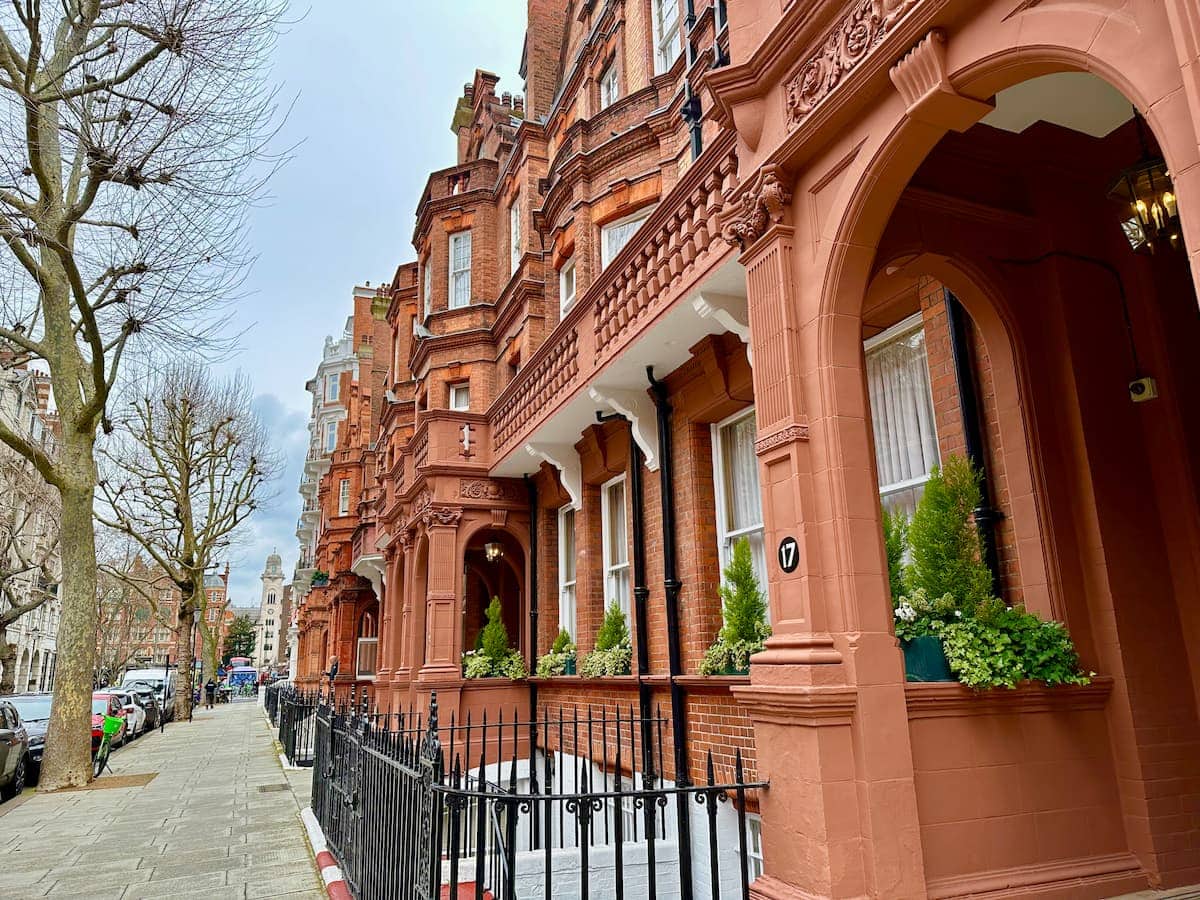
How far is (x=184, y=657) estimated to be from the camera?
31562 mm

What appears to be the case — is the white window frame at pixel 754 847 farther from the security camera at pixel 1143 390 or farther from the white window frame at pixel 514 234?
the white window frame at pixel 514 234

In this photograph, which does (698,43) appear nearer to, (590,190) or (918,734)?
(590,190)

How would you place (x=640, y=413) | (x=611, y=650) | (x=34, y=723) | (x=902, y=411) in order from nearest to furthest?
1. (x=902, y=411)
2. (x=640, y=413)
3. (x=611, y=650)
4. (x=34, y=723)

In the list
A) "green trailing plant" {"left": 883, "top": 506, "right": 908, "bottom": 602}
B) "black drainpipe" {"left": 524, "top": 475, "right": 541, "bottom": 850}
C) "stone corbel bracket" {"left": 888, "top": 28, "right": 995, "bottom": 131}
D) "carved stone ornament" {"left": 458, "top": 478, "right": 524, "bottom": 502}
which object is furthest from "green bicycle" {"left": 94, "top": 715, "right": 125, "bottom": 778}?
"stone corbel bracket" {"left": 888, "top": 28, "right": 995, "bottom": 131}

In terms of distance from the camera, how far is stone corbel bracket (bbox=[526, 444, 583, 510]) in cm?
1155

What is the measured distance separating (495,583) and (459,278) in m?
7.03

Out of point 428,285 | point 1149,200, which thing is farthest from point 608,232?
point 1149,200

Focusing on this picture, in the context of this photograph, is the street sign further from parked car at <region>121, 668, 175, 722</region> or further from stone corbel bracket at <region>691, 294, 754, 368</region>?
parked car at <region>121, 668, 175, 722</region>

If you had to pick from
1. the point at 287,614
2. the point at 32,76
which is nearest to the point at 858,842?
the point at 32,76

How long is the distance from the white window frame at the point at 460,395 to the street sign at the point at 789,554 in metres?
13.8

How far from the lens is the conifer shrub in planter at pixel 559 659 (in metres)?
11.2

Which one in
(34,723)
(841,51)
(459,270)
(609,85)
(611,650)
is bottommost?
(34,723)

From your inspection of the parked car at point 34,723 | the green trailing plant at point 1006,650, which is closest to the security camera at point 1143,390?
the green trailing plant at point 1006,650

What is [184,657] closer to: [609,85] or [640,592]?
[609,85]
